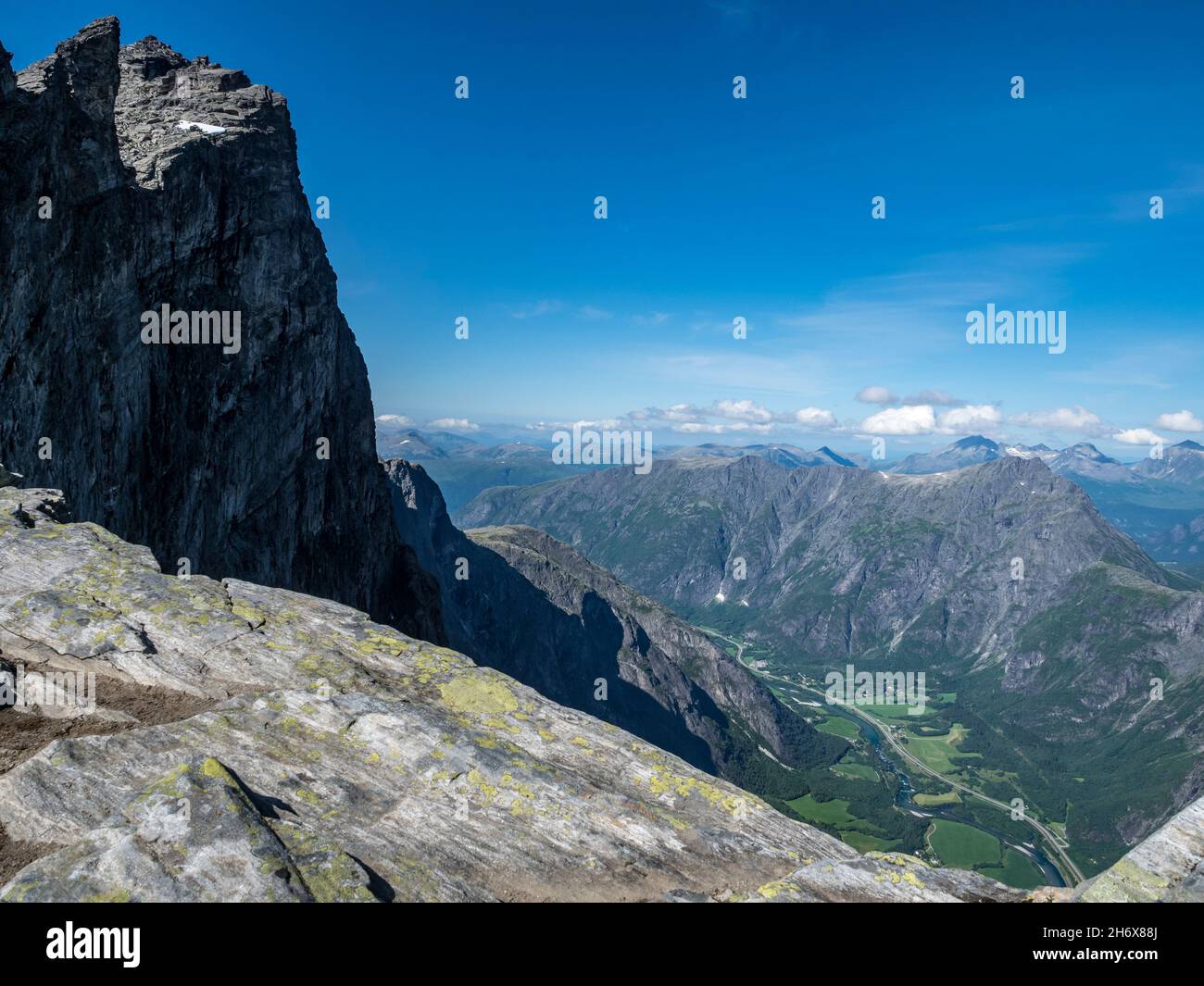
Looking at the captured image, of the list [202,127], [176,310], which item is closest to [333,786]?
[176,310]

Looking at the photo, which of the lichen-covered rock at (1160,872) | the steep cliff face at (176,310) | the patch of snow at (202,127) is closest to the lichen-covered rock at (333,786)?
the lichen-covered rock at (1160,872)

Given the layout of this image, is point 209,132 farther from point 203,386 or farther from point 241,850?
point 241,850

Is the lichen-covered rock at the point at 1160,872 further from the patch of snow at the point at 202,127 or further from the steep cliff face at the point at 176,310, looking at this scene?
the patch of snow at the point at 202,127

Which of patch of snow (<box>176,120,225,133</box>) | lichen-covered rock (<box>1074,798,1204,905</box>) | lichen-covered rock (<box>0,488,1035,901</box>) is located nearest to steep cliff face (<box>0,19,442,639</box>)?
patch of snow (<box>176,120,225,133</box>)
